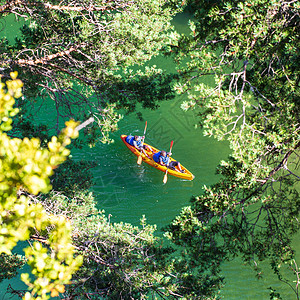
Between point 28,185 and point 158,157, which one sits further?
point 158,157

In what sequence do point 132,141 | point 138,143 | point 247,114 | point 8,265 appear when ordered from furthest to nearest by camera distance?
1. point 132,141
2. point 138,143
3. point 8,265
4. point 247,114

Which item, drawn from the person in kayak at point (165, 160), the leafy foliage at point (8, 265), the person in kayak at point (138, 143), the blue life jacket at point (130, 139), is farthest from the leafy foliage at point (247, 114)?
the blue life jacket at point (130, 139)

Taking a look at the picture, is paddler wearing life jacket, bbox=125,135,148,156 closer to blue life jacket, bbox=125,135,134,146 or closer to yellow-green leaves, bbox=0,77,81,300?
blue life jacket, bbox=125,135,134,146

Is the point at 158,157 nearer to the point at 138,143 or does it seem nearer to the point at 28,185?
the point at 138,143

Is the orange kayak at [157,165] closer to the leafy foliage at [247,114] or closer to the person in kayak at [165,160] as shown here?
the person in kayak at [165,160]

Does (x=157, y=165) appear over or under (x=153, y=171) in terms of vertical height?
under

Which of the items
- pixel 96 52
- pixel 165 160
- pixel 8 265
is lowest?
pixel 8 265

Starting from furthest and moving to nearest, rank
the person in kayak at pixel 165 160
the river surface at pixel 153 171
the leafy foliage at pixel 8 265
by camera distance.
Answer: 1. the person in kayak at pixel 165 160
2. the river surface at pixel 153 171
3. the leafy foliage at pixel 8 265

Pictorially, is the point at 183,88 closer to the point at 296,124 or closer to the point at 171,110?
the point at 296,124

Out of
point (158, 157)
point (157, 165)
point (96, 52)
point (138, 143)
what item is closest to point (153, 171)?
point (157, 165)
